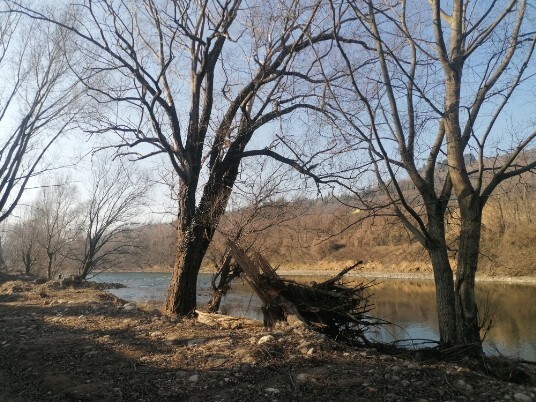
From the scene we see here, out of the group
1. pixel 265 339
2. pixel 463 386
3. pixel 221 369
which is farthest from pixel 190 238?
pixel 463 386

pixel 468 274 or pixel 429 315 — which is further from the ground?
pixel 468 274

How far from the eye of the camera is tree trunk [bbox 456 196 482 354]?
606cm

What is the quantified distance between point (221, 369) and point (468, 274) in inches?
142

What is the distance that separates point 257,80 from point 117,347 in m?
5.64

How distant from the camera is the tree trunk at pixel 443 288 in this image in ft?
20.3

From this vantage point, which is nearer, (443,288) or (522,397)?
(522,397)

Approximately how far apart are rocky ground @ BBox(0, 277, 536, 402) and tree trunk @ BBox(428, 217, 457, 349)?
533 mm

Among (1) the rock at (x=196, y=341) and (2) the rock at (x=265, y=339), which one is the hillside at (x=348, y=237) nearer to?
(2) the rock at (x=265, y=339)

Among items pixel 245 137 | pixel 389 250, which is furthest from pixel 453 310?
pixel 389 250

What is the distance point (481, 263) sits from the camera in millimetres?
31859

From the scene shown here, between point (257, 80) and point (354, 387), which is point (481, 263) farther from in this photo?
point (354, 387)

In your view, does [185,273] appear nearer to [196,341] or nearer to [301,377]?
[196,341]

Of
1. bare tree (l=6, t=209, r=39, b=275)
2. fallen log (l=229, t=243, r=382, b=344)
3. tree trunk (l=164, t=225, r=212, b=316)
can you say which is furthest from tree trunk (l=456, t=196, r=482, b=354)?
bare tree (l=6, t=209, r=39, b=275)

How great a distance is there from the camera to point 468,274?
20.2 ft
